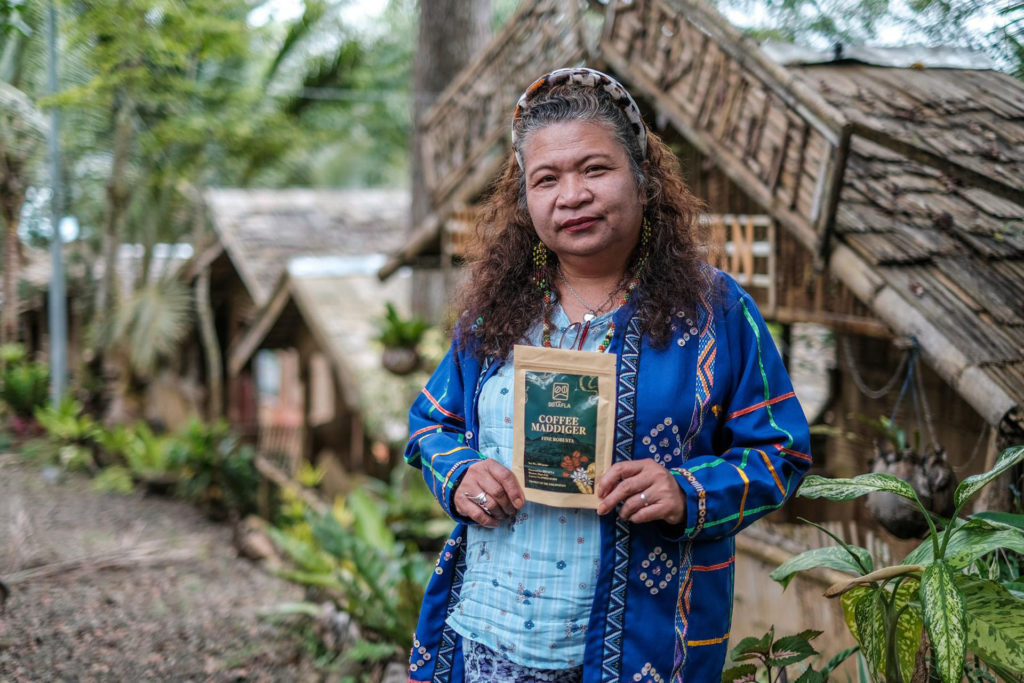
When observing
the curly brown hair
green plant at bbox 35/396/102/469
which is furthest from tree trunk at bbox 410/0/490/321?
the curly brown hair

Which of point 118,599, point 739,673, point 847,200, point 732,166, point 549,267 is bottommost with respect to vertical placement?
point 118,599

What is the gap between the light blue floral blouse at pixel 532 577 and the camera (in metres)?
1.81

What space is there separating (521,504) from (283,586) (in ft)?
17.2

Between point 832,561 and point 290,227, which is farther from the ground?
point 290,227

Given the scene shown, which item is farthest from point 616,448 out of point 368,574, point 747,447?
point 368,574

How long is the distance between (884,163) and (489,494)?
282 centimetres

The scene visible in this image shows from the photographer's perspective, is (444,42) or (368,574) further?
(444,42)

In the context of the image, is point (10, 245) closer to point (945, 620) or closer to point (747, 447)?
point (747, 447)

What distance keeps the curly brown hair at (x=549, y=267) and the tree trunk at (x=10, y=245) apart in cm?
359

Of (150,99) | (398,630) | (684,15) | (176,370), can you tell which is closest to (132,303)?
(150,99)

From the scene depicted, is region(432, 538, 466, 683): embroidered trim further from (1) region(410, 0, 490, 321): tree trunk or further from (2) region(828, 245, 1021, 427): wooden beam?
(1) region(410, 0, 490, 321): tree trunk

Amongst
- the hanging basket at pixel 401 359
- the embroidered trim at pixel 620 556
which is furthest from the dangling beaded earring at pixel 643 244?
the hanging basket at pixel 401 359

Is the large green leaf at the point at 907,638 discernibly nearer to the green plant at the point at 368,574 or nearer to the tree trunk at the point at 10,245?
the green plant at the point at 368,574

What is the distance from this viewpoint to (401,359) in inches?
292
